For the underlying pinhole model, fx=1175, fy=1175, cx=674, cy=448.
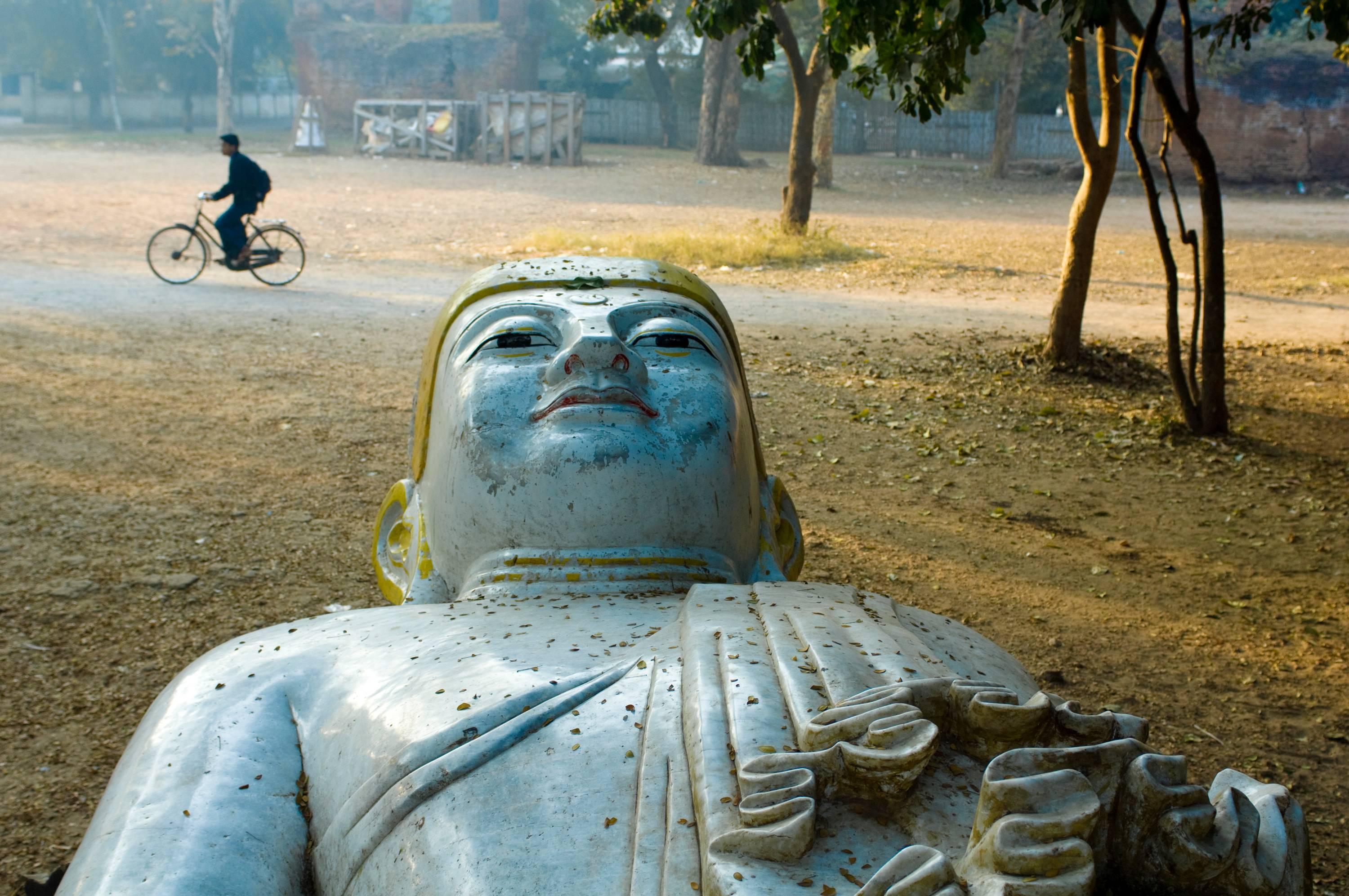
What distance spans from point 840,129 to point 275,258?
24.7 metres

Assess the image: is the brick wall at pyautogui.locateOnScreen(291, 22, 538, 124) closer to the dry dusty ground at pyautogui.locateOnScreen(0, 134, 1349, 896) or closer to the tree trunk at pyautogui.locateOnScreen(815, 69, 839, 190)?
the tree trunk at pyautogui.locateOnScreen(815, 69, 839, 190)

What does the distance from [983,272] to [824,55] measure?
343cm

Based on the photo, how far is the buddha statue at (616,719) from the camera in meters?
1.43

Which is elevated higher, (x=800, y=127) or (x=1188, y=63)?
(x=800, y=127)

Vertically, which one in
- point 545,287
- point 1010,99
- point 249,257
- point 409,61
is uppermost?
point 409,61

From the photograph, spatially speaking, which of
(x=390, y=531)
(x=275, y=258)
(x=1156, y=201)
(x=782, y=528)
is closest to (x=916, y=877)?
(x=782, y=528)

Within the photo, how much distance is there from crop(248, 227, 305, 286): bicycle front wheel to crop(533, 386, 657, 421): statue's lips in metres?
9.42

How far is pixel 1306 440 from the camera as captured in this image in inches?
260

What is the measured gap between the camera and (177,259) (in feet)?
36.8

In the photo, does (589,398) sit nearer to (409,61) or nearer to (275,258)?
(275,258)

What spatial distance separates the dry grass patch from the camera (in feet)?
42.4

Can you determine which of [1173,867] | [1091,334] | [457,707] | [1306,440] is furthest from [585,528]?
[1091,334]

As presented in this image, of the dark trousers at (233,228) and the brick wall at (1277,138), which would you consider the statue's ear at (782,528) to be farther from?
the brick wall at (1277,138)

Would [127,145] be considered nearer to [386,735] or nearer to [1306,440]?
[1306,440]
